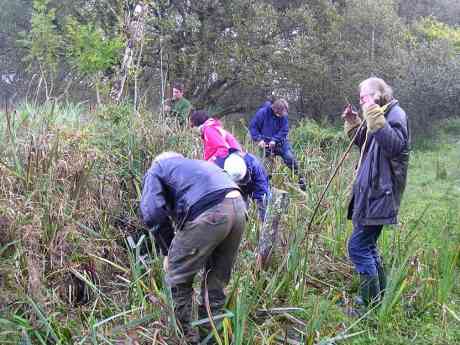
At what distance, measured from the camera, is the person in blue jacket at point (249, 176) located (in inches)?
186

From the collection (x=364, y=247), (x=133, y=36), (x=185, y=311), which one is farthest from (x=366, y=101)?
(x=133, y=36)

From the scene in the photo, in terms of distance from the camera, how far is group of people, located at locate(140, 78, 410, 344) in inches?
124

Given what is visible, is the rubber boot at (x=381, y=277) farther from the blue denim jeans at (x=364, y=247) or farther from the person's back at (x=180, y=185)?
the person's back at (x=180, y=185)

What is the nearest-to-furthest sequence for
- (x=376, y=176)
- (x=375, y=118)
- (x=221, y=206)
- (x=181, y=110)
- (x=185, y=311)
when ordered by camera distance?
(x=221, y=206), (x=185, y=311), (x=375, y=118), (x=376, y=176), (x=181, y=110)

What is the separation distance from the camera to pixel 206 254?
126 inches

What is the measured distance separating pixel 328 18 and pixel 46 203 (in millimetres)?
12210

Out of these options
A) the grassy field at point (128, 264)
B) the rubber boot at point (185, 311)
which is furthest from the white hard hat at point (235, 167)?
the rubber boot at point (185, 311)

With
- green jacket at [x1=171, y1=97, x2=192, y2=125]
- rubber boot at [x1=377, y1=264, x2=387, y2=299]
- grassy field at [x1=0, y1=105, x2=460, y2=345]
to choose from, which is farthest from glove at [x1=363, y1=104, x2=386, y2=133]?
green jacket at [x1=171, y1=97, x2=192, y2=125]

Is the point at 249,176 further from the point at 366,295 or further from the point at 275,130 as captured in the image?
the point at 275,130

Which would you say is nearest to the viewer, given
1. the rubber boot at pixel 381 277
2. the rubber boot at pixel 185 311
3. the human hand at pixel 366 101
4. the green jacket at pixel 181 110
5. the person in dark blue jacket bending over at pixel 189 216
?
the person in dark blue jacket bending over at pixel 189 216

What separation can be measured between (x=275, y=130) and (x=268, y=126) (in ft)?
0.37

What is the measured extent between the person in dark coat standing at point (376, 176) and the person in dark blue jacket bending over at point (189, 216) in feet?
3.57

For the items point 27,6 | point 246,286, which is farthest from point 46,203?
point 27,6

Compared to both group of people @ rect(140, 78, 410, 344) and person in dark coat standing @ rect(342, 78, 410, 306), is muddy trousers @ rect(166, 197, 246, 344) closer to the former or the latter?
group of people @ rect(140, 78, 410, 344)
